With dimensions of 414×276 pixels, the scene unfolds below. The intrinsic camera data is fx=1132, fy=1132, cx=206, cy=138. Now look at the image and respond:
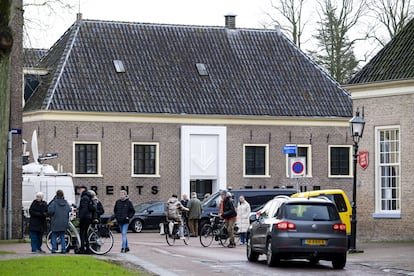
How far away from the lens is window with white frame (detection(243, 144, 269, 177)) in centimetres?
5800

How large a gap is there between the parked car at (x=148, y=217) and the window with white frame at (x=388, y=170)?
1500 centimetres

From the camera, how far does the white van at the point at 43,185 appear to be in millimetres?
43562

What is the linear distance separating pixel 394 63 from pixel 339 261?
12.6m

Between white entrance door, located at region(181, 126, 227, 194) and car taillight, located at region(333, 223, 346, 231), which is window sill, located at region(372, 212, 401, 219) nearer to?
car taillight, located at region(333, 223, 346, 231)

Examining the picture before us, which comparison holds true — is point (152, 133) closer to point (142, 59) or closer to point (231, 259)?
point (142, 59)

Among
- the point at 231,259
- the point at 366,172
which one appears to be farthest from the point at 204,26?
the point at 231,259

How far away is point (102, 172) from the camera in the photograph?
179ft

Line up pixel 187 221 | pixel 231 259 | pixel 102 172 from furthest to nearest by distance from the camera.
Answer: pixel 102 172 → pixel 187 221 → pixel 231 259

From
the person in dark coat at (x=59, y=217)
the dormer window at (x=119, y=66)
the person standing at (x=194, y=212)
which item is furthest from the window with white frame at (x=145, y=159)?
the person in dark coat at (x=59, y=217)

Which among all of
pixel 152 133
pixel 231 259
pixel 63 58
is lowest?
pixel 231 259

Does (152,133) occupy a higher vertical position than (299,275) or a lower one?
higher

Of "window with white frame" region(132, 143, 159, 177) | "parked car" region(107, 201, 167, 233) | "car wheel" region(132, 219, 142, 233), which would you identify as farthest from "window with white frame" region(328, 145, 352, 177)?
"car wheel" region(132, 219, 142, 233)

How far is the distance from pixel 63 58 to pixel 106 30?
342 cm

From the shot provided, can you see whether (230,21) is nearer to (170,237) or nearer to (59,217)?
(170,237)
